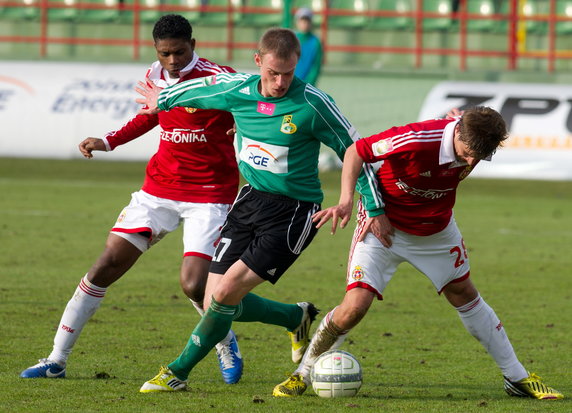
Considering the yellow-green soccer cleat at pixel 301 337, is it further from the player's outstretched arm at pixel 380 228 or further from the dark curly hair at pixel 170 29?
the dark curly hair at pixel 170 29

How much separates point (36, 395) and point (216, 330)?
3.03ft

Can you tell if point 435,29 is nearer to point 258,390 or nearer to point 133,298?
point 133,298

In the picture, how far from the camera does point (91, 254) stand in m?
10.3

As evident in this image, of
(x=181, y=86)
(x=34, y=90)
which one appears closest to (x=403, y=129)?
(x=181, y=86)

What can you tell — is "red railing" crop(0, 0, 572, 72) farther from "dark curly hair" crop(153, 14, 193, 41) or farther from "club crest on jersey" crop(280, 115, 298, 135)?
"club crest on jersey" crop(280, 115, 298, 135)

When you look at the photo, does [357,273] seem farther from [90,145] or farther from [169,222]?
[90,145]

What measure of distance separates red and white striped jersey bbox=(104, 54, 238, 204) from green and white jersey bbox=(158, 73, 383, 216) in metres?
0.51

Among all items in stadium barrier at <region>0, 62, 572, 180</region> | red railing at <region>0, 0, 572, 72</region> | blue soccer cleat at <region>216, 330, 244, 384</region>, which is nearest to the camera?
blue soccer cleat at <region>216, 330, 244, 384</region>

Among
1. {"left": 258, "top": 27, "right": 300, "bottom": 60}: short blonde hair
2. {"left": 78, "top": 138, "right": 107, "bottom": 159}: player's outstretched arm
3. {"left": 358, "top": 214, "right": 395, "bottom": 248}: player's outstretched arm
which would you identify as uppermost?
{"left": 258, "top": 27, "right": 300, "bottom": 60}: short blonde hair

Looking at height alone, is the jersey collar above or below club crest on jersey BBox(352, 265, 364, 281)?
above

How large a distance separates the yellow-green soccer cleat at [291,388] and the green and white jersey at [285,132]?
917 millimetres

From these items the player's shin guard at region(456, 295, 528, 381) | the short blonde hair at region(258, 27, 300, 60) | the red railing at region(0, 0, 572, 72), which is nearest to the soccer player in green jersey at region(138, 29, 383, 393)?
the short blonde hair at region(258, 27, 300, 60)

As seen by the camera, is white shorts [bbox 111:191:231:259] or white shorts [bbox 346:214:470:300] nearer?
white shorts [bbox 346:214:470:300]

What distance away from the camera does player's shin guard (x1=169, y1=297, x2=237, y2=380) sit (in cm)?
545
